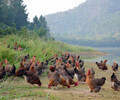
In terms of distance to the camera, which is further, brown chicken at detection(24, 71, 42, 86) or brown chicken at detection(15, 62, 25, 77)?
brown chicken at detection(15, 62, 25, 77)

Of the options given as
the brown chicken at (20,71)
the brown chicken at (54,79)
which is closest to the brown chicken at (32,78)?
the brown chicken at (54,79)

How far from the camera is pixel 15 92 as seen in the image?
515cm

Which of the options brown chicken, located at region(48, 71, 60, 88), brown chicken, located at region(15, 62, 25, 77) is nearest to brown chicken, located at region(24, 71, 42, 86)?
brown chicken, located at region(48, 71, 60, 88)

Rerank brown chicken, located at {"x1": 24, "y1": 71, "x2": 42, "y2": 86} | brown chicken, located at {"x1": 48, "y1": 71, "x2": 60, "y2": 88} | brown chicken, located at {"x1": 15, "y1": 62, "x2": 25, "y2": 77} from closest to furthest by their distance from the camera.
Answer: brown chicken, located at {"x1": 48, "y1": 71, "x2": 60, "y2": 88} < brown chicken, located at {"x1": 24, "y1": 71, "x2": 42, "y2": 86} < brown chicken, located at {"x1": 15, "y1": 62, "x2": 25, "y2": 77}

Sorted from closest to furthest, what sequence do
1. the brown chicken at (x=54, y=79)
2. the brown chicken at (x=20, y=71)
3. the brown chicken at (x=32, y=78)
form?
the brown chicken at (x=54, y=79)
the brown chicken at (x=32, y=78)
the brown chicken at (x=20, y=71)

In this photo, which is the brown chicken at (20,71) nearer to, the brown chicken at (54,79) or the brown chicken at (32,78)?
the brown chicken at (32,78)

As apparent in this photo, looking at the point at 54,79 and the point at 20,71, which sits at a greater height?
the point at 20,71

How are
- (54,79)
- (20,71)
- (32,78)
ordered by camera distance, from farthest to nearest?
(20,71) → (32,78) → (54,79)

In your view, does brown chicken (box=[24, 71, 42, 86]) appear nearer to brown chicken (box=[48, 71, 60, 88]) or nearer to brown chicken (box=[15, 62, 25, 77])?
brown chicken (box=[48, 71, 60, 88])

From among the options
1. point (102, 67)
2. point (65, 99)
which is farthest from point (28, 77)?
point (102, 67)

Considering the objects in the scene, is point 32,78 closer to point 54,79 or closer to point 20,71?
point 54,79

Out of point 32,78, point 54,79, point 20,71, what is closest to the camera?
point 54,79

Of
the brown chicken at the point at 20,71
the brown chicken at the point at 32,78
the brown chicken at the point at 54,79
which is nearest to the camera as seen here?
the brown chicken at the point at 54,79

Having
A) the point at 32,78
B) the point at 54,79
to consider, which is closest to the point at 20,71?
the point at 32,78
